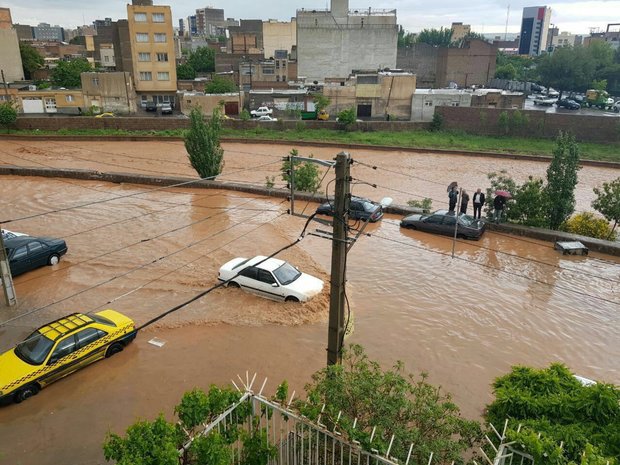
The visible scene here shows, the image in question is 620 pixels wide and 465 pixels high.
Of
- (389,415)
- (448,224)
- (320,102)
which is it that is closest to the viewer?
(389,415)

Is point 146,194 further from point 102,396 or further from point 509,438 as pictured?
point 509,438

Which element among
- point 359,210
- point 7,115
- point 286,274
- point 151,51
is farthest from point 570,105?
point 7,115

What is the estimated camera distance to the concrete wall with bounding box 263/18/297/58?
8500 cm

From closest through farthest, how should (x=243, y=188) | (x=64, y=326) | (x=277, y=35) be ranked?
(x=64, y=326)
(x=243, y=188)
(x=277, y=35)

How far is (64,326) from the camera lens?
10.5m

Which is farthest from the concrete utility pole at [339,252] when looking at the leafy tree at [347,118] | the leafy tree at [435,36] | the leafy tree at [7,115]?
the leafy tree at [435,36]

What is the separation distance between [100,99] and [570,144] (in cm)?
4721

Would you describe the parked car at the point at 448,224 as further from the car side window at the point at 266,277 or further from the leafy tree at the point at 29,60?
the leafy tree at the point at 29,60

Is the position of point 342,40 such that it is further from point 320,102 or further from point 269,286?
point 269,286

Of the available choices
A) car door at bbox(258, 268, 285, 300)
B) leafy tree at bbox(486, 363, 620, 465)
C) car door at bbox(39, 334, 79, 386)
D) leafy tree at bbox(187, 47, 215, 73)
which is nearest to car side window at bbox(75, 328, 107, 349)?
car door at bbox(39, 334, 79, 386)

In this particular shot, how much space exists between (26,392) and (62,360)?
0.84 meters

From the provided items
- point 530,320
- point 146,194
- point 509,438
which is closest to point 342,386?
point 509,438

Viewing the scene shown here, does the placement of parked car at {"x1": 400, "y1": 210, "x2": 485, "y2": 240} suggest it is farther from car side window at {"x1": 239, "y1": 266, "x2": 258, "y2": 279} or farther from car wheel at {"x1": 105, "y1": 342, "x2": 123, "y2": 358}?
car wheel at {"x1": 105, "y1": 342, "x2": 123, "y2": 358}

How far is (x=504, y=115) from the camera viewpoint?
42.8 metres
